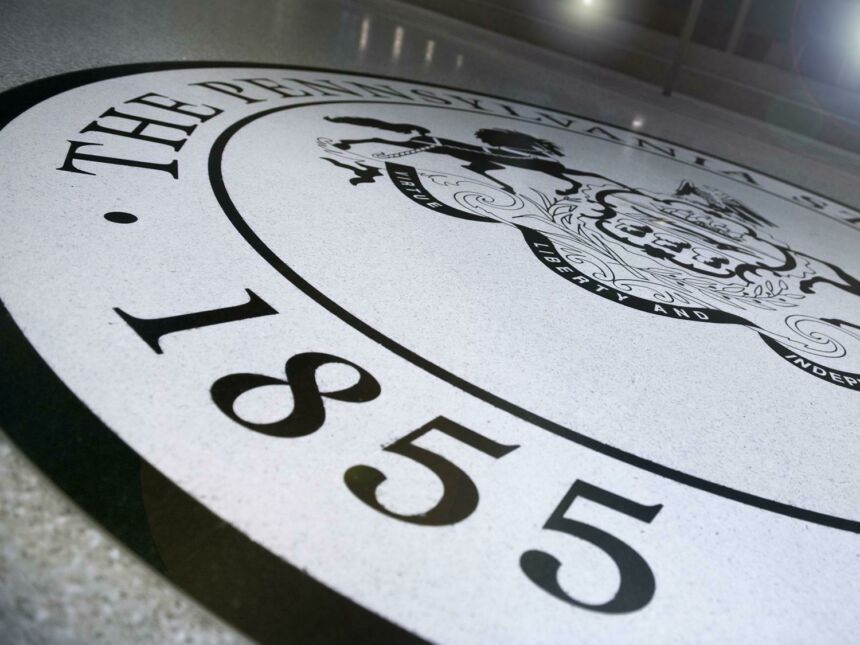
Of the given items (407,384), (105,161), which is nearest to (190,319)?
(407,384)

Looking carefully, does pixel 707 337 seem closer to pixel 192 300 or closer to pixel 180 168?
pixel 192 300

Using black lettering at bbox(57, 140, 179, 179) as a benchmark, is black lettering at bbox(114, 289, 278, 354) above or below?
below

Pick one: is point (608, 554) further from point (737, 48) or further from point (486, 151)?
point (737, 48)

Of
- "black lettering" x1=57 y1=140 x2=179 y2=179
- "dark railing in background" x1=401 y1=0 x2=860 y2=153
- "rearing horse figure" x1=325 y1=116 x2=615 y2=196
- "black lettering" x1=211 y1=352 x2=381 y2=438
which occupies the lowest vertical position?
"black lettering" x1=211 y1=352 x2=381 y2=438

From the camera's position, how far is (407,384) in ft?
4.79

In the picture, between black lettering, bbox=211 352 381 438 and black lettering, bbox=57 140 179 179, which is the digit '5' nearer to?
black lettering, bbox=211 352 381 438

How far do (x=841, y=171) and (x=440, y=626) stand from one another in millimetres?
4862

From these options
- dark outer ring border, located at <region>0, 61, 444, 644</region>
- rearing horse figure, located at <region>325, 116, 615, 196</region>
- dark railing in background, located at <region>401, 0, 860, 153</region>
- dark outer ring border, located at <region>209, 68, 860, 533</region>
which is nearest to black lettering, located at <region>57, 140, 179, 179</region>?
dark outer ring border, located at <region>209, 68, 860, 533</region>

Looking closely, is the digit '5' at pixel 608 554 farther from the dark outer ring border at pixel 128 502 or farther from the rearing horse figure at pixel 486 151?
the rearing horse figure at pixel 486 151

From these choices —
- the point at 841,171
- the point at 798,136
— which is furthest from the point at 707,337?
the point at 798,136

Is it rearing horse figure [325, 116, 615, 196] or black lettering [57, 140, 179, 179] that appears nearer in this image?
black lettering [57, 140, 179, 179]

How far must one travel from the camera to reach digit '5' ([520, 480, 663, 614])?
1070mm

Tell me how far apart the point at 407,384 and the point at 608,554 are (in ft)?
1.64

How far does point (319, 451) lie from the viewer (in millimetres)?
1223
